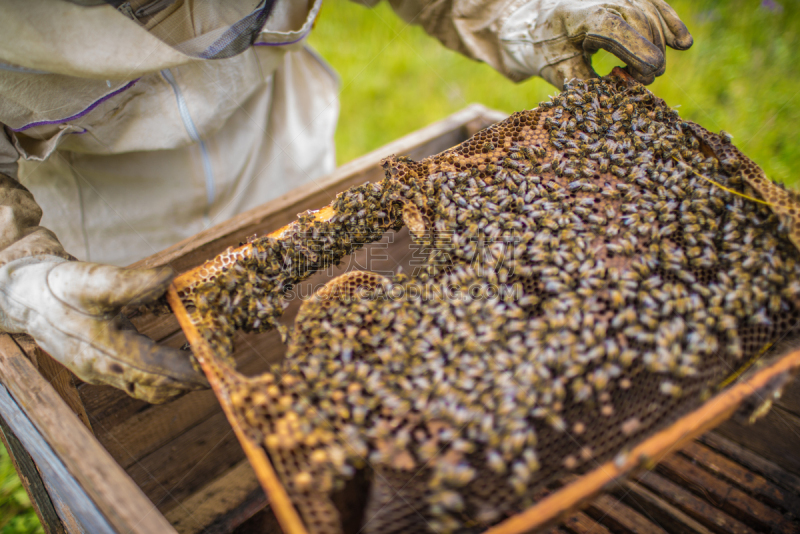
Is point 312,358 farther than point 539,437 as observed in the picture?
Yes

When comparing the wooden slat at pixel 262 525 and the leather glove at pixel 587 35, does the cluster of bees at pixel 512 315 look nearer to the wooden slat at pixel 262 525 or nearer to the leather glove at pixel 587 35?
the leather glove at pixel 587 35

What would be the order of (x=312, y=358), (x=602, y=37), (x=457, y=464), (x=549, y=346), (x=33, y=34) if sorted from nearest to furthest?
(x=457, y=464) < (x=549, y=346) < (x=312, y=358) < (x=33, y=34) < (x=602, y=37)

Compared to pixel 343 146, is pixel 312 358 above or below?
above

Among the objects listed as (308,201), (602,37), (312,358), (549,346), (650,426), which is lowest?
(308,201)

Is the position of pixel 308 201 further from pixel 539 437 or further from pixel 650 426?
pixel 650 426

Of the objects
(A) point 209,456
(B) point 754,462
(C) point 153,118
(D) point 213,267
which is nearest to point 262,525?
(A) point 209,456

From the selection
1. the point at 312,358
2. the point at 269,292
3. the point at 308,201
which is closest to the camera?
the point at 312,358

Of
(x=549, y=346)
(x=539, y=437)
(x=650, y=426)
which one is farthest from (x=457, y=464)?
(x=650, y=426)
